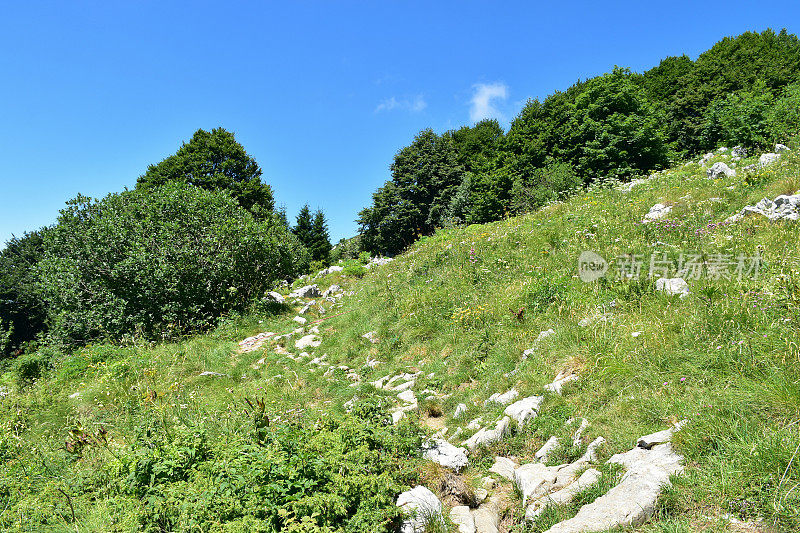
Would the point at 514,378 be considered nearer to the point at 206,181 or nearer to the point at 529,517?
the point at 529,517

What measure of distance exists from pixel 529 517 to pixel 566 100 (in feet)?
118

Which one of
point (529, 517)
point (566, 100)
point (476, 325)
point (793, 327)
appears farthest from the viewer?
point (566, 100)

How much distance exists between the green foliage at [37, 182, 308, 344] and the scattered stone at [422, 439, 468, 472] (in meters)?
11.5

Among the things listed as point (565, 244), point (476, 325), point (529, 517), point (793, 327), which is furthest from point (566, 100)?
point (529, 517)

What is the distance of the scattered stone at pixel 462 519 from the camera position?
3207mm

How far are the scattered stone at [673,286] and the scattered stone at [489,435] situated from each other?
3094 millimetres

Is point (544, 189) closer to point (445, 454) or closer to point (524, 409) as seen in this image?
point (524, 409)

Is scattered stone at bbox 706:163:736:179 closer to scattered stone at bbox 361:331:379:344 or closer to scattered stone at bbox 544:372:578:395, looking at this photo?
scattered stone at bbox 544:372:578:395

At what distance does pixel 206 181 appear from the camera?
96.7 ft

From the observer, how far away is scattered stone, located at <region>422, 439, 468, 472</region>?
409 cm

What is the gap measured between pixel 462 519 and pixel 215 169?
3307 centimetres

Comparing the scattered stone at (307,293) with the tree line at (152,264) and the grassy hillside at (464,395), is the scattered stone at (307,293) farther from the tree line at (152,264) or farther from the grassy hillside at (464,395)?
the grassy hillside at (464,395)

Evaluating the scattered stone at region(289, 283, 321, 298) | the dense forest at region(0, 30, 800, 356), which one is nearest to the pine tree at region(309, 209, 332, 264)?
the dense forest at region(0, 30, 800, 356)

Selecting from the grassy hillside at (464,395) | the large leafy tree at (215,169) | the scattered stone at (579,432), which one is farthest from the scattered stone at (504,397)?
the large leafy tree at (215,169)
